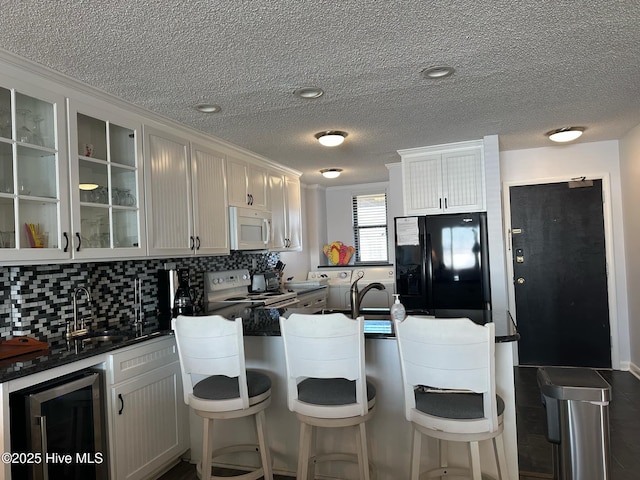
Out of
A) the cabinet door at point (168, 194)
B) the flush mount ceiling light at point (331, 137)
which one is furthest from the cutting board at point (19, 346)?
the flush mount ceiling light at point (331, 137)

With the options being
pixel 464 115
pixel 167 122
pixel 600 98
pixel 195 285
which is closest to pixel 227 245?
pixel 195 285

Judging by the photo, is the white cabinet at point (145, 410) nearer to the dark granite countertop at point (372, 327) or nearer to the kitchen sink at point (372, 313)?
the dark granite countertop at point (372, 327)

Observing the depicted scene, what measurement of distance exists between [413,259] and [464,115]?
149 centimetres

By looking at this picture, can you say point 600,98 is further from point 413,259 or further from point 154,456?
point 154,456

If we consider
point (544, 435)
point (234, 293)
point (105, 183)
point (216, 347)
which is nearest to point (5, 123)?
point (105, 183)

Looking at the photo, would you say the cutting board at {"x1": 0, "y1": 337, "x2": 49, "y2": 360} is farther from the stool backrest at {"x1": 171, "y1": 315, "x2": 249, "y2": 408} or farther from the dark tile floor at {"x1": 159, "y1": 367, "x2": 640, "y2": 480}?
the dark tile floor at {"x1": 159, "y1": 367, "x2": 640, "y2": 480}

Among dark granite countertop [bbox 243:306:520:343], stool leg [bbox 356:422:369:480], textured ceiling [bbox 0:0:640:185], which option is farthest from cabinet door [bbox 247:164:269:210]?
stool leg [bbox 356:422:369:480]

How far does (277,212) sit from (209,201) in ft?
4.18

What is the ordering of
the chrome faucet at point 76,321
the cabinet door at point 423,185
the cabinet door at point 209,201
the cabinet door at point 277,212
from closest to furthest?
the chrome faucet at point 76,321, the cabinet door at point 209,201, the cabinet door at point 423,185, the cabinet door at point 277,212

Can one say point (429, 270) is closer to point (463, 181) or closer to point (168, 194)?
point (463, 181)

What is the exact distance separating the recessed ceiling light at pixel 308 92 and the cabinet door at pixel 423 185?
6.15ft

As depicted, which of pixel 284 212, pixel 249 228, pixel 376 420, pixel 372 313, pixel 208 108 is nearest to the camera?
pixel 376 420

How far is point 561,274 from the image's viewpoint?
448cm

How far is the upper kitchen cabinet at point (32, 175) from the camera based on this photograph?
206 centimetres
